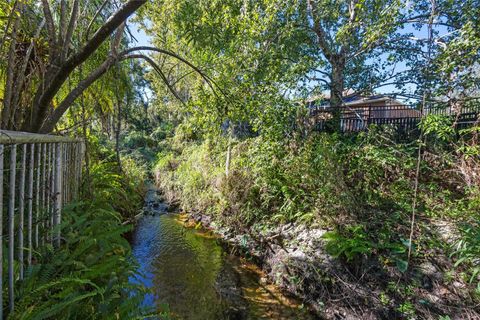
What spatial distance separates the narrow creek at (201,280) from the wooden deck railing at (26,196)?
1393mm

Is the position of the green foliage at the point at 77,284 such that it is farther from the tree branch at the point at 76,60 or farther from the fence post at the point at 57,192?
the tree branch at the point at 76,60

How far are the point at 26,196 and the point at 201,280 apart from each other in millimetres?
3507

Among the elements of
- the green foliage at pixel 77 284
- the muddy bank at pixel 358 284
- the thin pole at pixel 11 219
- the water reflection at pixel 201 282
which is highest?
the thin pole at pixel 11 219

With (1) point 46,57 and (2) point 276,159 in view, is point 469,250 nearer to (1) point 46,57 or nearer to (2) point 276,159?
(2) point 276,159

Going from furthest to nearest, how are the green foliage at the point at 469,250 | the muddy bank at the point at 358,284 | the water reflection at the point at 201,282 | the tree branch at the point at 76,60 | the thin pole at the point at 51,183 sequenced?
the water reflection at the point at 201,282 < the muddy bank at the point at 358,284 < the green foliage at the point at 469,250 < the thin pole at the point at 51,183 < the tree branch at the point at 76,60

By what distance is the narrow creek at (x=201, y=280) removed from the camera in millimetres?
3803

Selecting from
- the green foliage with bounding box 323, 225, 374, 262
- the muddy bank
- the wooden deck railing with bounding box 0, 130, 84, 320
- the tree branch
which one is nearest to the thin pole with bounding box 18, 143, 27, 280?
the wooden deck railing with bounding box 0, 130, 84, 320

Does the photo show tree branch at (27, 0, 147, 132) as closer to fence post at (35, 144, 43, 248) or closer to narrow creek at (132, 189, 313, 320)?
fence post at (35, 144, 43, 248)

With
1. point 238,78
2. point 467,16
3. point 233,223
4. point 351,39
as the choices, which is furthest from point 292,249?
point 467,16

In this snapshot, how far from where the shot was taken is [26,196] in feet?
5.76

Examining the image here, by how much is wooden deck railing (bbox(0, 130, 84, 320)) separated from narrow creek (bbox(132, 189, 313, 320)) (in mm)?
1393

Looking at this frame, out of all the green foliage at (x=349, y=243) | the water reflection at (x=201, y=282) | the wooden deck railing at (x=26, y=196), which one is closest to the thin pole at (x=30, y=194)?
the wooden deck railing at (x=26, y=196)

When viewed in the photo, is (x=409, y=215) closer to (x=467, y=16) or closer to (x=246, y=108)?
(x=246, y=108)

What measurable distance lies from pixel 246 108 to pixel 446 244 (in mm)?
3652
